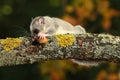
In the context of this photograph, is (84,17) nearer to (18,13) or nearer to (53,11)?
(53,11)

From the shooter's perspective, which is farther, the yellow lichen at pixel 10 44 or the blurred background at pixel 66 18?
the blurred background at pixel 66 18

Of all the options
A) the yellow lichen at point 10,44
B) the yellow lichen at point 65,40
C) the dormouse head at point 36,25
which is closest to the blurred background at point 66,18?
the dormouse head at point 36,25

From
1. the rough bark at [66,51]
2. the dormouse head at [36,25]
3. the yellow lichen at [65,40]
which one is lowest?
the rough bark at [66,51]

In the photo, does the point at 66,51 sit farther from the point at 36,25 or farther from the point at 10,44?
the point at 36,25

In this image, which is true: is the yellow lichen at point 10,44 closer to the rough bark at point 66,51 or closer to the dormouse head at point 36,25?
the rough bark at point 66,51

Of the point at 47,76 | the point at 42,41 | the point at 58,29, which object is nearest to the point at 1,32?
the point at 47,76

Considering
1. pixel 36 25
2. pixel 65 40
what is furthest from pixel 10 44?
pixel 36 25

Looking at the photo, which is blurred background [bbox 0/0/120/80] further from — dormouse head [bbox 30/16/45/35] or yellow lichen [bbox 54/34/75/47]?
yellow lichen [bbox 54/34/75/47]
